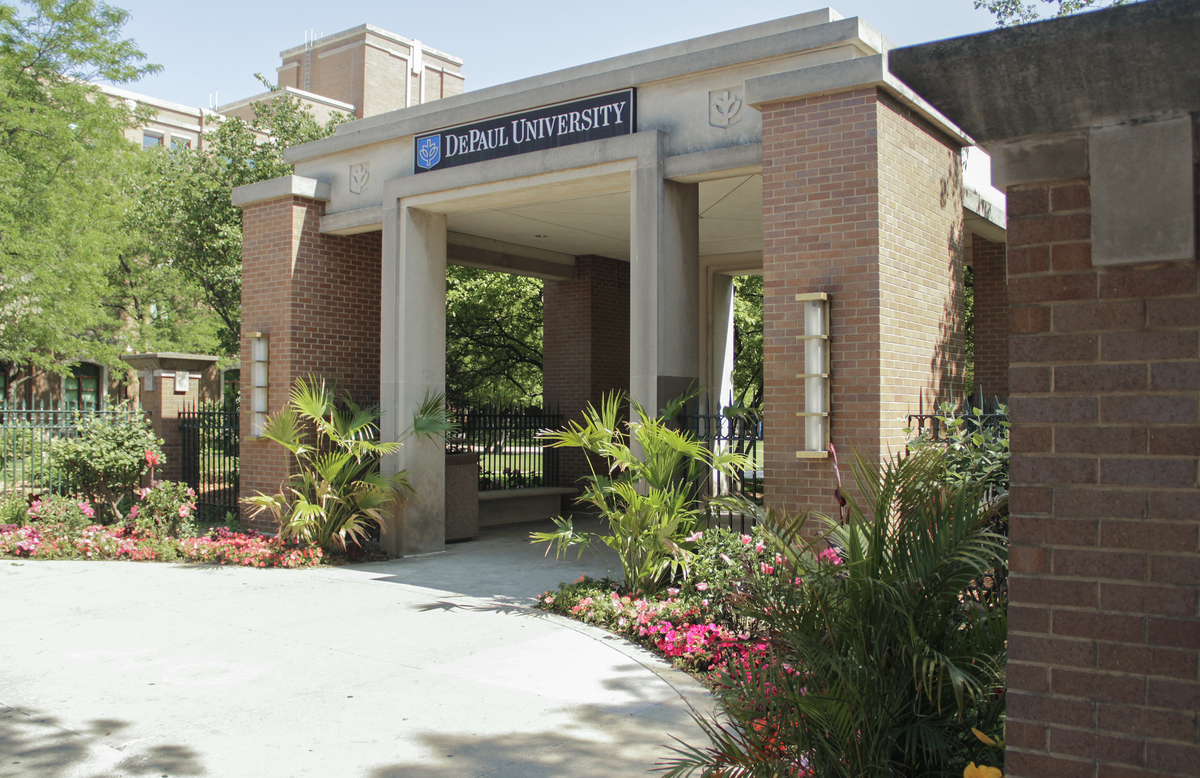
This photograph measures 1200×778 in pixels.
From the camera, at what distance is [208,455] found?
13750mm

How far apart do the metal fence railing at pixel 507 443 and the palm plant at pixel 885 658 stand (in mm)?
8833

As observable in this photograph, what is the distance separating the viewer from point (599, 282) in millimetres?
16047

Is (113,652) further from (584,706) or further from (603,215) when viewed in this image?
(603,215)

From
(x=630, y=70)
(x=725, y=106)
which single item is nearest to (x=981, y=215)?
(x=725, y=106)

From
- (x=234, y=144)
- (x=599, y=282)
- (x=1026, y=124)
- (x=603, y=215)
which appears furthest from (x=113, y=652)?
(x=234, y=144)

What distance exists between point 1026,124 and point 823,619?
87.2 inches

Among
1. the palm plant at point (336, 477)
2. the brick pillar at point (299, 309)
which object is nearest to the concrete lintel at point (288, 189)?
the brick pillar at point (299, 309)

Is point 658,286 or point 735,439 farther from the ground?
point 658,286

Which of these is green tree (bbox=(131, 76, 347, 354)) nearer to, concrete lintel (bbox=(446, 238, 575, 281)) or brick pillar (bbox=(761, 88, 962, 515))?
concrete lintel (bbox=(446, 238, 575, 281))

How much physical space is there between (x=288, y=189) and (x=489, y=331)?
10.3 metres

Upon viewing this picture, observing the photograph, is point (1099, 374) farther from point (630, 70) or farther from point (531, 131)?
point (531, 131)

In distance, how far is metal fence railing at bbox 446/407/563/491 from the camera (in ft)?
44.8

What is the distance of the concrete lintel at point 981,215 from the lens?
32.6ft

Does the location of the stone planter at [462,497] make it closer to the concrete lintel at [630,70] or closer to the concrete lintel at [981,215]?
the concrete lintel at [630,70]
